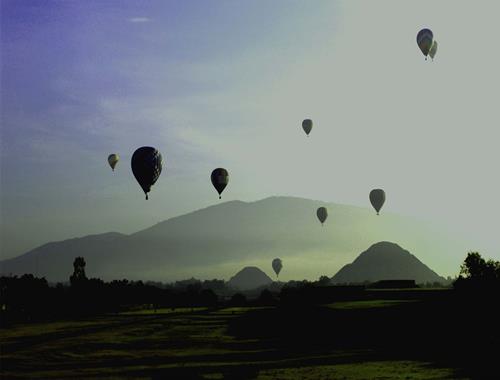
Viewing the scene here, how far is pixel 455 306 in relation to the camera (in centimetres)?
6253

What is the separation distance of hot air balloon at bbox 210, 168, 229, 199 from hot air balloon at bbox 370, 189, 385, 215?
1402 inches

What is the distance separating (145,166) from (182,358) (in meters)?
44.9

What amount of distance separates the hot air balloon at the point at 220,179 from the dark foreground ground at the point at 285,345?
90.4 ft

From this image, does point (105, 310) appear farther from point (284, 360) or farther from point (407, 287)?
point (284, 360)

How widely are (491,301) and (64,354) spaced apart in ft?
124

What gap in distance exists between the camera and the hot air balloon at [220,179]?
10312cm

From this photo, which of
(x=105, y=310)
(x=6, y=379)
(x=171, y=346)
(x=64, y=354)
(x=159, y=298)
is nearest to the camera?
(x=6, y=379)

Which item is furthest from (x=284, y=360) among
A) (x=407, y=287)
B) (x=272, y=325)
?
(x=407, y=287)

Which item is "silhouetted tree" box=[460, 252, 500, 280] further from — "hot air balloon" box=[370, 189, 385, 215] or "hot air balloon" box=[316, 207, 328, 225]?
"hot air balloon" box=[316, 207, 328, 225]

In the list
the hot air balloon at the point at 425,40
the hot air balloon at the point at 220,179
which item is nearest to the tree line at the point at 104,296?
the hot air balloon at the point at 220,179

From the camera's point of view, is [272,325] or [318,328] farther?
[272,325]

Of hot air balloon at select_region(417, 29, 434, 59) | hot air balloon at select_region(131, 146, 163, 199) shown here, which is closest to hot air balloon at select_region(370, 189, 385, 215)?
hot air balloon at select_region(417, 29, 434, 59)

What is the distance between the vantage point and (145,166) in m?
87.2

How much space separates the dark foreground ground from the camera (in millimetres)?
39750
